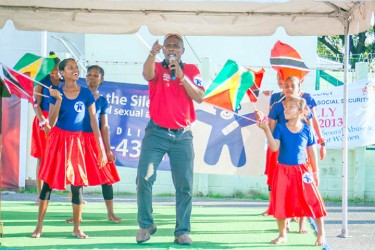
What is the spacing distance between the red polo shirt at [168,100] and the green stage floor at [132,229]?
3.90 feet

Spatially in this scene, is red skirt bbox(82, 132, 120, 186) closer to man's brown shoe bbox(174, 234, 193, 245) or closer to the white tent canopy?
man's brown shoe bbox(174, 234, 193, 245)

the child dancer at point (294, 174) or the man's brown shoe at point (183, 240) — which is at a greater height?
the child dancer at point (294, 174)

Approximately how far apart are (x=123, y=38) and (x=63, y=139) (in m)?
8.74

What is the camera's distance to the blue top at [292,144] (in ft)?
23.4

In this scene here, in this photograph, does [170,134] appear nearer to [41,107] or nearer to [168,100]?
[168,100]

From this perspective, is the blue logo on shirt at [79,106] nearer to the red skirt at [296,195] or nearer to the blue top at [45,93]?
the blue top at [45,93]

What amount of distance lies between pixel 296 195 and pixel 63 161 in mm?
2284

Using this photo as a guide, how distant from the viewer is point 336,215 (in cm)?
1048

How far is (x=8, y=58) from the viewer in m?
15.8

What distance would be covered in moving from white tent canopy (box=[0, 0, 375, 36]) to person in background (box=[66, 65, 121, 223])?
0.85 m

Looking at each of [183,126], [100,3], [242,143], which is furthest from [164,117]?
[242,143]

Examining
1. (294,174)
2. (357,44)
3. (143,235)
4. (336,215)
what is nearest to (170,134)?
(143,235)

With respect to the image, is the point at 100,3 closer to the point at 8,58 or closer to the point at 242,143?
the point at 242,143

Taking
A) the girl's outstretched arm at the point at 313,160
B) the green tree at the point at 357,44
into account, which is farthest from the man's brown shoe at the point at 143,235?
the green tree at the point at 357,44
